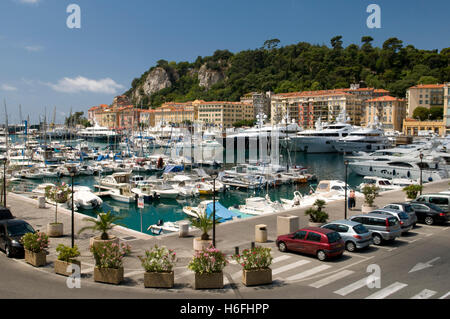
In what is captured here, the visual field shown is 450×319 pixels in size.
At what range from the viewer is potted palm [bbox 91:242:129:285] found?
10.6 meters

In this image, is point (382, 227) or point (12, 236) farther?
point (382, 227)

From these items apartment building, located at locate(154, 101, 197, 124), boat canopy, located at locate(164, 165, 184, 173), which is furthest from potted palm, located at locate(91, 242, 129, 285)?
apartment building, located at locate(154, 101, 197, 124)

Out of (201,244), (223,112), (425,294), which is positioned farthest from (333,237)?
(223,112)

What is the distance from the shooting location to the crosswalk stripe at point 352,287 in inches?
395

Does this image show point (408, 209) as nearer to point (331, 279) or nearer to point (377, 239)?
point (377, 239)

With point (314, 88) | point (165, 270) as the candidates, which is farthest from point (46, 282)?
point (314, 88)

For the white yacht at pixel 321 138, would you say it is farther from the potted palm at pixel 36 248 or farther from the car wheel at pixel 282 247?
the potted palm at pixel 36 248

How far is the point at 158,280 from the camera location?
10.3 meters

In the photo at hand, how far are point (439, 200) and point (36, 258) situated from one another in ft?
63.1

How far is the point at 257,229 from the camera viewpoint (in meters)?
15.6

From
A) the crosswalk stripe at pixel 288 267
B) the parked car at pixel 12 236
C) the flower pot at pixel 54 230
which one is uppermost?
the parked car at pixel 12 236

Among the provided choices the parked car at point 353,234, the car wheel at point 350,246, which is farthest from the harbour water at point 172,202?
the car wheel at point 350,246

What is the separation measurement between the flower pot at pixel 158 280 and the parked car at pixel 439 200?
615 inches
